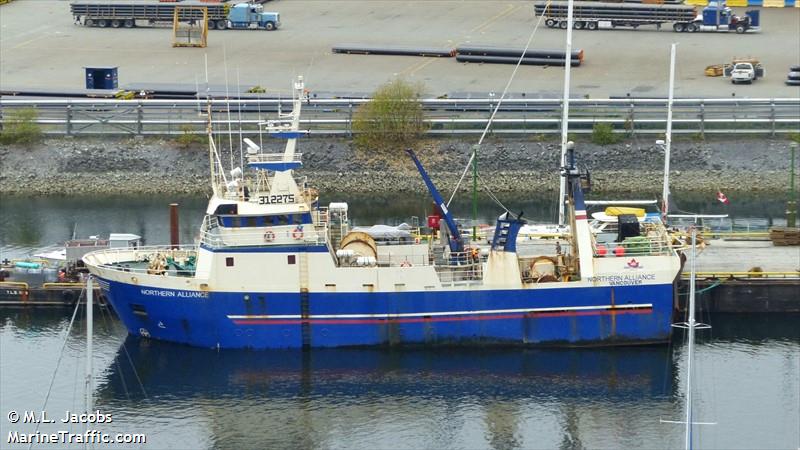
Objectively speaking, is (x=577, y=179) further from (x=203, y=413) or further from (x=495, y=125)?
(x=495, y=125)

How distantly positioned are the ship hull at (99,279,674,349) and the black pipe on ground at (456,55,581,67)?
1672 inches

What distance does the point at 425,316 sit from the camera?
206 ft

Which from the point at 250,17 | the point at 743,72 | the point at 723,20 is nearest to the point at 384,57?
the point at 250,17

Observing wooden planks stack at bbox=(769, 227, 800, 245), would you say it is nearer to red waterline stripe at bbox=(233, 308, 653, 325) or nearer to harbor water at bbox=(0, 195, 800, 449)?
harbor water at bbox=(0, 195, 800, 449)

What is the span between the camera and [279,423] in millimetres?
57031

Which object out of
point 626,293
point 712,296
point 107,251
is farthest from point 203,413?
point 712,296

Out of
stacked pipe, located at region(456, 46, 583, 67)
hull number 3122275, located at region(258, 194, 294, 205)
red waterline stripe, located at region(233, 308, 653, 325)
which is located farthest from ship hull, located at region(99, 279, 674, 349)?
stacked pipe, located at region(456, 46, 583, 67)

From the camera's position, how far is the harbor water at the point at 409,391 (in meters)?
55.9

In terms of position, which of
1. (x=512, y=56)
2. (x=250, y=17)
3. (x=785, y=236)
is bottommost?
(x=785, y=236)

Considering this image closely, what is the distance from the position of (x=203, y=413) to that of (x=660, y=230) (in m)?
18.0

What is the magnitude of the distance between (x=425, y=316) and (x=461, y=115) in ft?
104

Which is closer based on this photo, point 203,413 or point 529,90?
point 203,413

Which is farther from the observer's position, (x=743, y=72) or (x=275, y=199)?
(x=743, y=72)

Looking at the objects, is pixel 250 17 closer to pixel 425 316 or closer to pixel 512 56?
pixel 512 56
